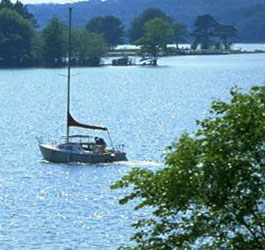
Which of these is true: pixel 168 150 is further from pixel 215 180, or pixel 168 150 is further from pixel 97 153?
pixel 97 153

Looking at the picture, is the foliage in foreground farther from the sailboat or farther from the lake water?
the sailboat

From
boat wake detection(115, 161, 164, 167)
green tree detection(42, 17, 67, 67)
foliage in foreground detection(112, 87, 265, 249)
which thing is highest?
foliage in foreground detection(112, 87, 265, 249)

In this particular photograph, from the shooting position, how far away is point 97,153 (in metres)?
63.2

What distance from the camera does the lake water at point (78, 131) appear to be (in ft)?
139

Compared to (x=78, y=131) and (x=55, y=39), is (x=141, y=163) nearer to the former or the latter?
(x=78, y=131)

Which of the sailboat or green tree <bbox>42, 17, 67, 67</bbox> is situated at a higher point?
the sailboat

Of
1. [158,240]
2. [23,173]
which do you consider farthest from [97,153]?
[158,240]

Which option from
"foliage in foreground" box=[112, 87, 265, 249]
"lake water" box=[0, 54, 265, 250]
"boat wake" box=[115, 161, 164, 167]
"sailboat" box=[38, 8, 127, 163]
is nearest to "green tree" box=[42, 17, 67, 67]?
"lake water" box=[0, 54, 265, 250]

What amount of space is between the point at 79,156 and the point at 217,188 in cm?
4624

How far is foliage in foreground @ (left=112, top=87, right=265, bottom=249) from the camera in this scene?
57.7 ft

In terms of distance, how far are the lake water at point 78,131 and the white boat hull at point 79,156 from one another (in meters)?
0.69

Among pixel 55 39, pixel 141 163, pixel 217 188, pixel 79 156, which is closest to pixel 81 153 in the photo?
pixel 79 156

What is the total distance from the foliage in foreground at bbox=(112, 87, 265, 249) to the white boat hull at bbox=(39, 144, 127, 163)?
44621 millimetres

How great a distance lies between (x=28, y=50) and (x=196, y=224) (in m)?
183
